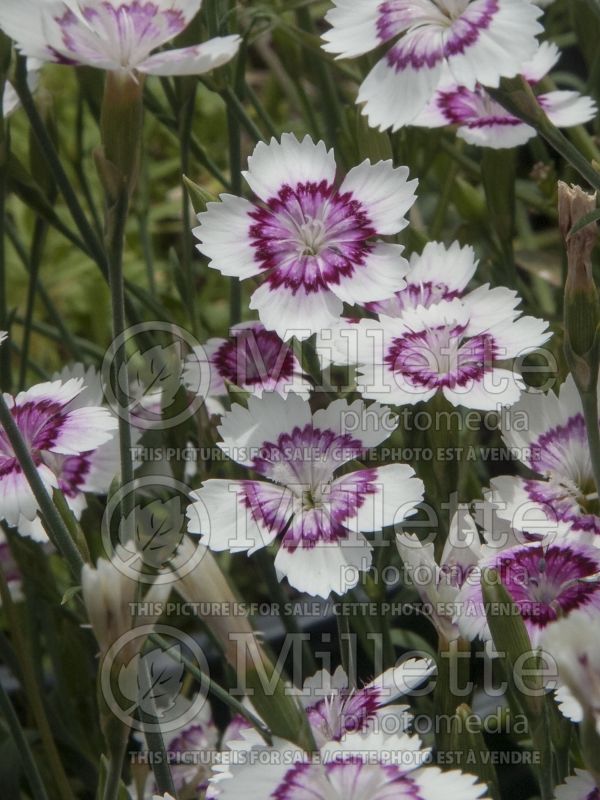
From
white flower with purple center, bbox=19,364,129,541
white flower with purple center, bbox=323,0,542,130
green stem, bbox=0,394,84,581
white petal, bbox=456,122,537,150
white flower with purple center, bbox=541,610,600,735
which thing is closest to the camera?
white flower with purple center, bbox=541,610,600,735

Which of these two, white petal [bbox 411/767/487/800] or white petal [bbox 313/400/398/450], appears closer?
white petal [bbox 411/767/487/800]

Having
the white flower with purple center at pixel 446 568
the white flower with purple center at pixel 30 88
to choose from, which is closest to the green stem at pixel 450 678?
the white flower with purple center at pixel 446 568

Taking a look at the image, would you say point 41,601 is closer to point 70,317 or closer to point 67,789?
point 67,789

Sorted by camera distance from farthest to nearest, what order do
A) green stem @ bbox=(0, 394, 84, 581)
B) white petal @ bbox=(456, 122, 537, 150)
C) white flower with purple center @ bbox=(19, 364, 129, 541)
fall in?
white petal @ bbox=(456, 122, 537, 150) → white flower with purple center @ bbox=(19, 364, 129, 541) → green stem @ bbox=(0, 394, 84, 581)

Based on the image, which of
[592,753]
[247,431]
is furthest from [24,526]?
[592,753]

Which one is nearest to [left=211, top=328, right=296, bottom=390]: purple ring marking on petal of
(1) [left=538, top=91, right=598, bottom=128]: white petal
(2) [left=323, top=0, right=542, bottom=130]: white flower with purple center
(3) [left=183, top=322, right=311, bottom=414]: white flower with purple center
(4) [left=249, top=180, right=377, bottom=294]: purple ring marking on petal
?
(3) [left=183, top=322, right=311, bottom=414]: white flower with purple center

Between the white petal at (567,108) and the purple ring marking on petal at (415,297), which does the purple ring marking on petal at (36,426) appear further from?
the white petal at (567,108)

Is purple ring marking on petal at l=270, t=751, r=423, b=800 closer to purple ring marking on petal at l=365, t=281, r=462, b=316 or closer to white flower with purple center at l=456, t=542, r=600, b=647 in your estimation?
white flower with purple center at l=456, t=542, r=600, b=647
